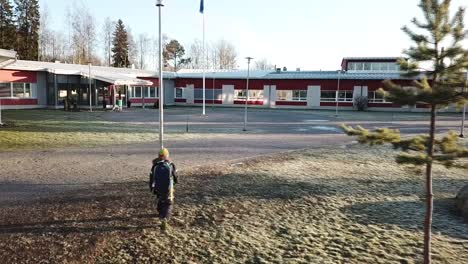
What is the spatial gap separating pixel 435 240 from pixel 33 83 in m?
38.6

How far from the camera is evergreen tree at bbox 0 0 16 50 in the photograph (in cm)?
6238

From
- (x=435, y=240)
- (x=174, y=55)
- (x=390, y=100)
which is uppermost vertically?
(x=174, y=55)

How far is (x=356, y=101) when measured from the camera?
4784 centimetres

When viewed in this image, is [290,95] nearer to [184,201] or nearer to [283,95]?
[283,95]

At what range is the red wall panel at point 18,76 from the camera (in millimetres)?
35312

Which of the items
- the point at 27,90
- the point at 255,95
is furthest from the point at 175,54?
the point at 27,90

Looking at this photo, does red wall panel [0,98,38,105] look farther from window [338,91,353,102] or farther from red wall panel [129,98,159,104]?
window [338,91,353,102]

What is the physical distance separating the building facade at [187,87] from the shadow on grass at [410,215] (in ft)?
101

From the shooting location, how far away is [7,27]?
6350 cm

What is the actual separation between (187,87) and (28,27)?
3035 cm

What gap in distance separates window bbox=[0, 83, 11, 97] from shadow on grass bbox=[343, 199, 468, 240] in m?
35.4

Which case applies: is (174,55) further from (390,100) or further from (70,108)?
(390,100)

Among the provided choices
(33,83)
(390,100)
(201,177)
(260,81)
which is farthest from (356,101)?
(390,100)

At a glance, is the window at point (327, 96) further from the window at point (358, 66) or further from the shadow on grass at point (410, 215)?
Result: the shadow on grass at point (410, 215)
